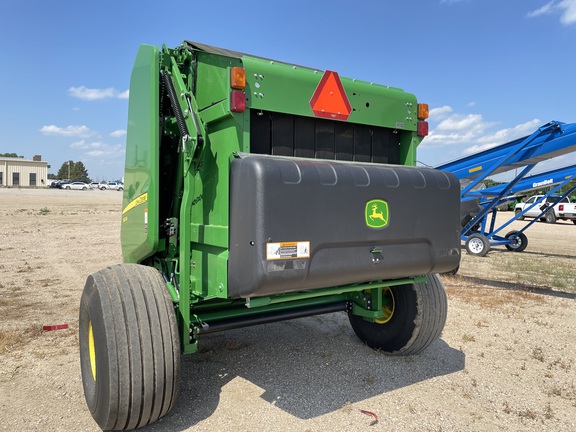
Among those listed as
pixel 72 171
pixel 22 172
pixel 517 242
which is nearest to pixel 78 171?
pixel 72 171

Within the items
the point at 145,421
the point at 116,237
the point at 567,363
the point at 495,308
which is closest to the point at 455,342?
the point at 567,363

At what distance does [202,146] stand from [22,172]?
79.3 meters

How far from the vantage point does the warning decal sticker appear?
2721mm

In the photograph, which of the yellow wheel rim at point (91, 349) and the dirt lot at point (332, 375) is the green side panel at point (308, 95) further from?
the dirt lot at point (332, 375)

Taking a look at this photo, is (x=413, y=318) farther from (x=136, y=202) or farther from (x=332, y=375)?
(x=136, y=202)

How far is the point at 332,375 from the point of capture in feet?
13.2

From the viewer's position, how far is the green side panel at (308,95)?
10.2ft

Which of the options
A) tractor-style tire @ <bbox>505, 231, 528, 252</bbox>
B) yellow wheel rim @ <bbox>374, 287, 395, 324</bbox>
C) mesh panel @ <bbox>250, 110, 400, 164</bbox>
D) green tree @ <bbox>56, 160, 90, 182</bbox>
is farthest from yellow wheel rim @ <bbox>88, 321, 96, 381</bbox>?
green tree @ <bbox>56, 160, 90, 182</bbox>

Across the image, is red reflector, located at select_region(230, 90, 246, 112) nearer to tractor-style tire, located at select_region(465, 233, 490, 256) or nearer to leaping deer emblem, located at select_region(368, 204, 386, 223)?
leaping deer emblem, located at select_region(368, 204, 386, 223)

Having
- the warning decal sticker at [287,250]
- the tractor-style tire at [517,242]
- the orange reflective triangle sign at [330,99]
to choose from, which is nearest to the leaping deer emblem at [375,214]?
the warning decal sticker at [287,250]

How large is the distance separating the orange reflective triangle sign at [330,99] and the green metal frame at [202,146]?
0.05 metres

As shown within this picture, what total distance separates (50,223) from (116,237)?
196 inches

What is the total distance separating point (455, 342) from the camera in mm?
5012

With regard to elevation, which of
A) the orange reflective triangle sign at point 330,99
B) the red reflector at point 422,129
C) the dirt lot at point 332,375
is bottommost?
the dirt lot at point 332,375
